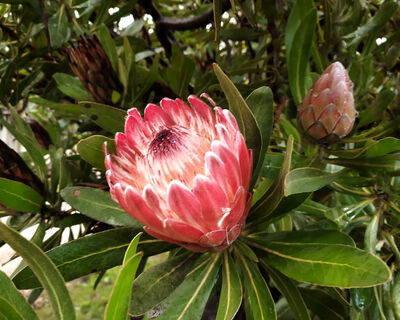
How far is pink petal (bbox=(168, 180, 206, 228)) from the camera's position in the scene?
0.46 metres

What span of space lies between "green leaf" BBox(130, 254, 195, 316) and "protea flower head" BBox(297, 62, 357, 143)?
0.32m

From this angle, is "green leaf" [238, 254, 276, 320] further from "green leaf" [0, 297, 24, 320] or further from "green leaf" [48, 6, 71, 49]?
"green leaf" [48, 6, 71, 49]

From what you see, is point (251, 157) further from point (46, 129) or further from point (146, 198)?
point (46, 129)

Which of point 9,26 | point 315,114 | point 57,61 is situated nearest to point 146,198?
point 315,114

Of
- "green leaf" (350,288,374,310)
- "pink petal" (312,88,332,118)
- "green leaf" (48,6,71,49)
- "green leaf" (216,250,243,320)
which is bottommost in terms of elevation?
"green leaf" (350,288,374,310)

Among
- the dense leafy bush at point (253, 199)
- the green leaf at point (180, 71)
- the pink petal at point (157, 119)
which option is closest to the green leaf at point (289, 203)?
the dense leafy bush at point (253, 199)

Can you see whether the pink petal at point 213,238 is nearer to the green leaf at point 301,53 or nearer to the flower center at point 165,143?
the flower center at point 165,143

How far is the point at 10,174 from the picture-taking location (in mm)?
779

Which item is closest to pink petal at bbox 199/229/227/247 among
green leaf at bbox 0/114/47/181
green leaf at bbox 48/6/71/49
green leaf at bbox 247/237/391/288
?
green leaf at bbox 247/237/391/288

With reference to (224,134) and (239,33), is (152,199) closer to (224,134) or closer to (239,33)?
(224,134)

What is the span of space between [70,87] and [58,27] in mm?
159

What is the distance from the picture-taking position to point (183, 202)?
460mm

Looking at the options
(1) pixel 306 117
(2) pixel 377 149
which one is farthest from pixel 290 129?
(2) pixel 377 149

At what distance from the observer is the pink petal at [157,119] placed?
0.59m
